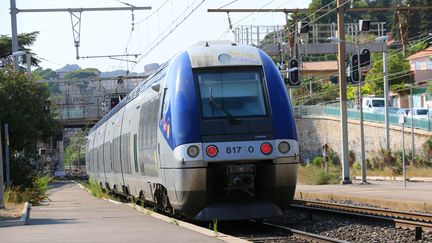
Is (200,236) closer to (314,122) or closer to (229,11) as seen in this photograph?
(229,11)

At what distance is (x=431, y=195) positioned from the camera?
83.6ft

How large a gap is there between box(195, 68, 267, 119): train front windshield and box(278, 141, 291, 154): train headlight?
0.71 metres

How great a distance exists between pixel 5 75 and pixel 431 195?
17.1m

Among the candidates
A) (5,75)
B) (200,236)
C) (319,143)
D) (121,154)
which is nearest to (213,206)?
(200,236)

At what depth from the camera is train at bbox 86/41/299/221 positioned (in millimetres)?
15703

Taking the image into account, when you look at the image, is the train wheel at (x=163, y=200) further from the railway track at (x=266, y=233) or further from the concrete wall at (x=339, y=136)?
the concrete wall at (x=339, y=136)

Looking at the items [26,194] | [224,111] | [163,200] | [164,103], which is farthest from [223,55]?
[26,194]

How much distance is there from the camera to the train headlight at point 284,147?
15.9m

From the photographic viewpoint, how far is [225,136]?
1582 centimetres

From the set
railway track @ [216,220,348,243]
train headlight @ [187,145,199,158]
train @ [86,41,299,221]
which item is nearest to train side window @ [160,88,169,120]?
train @ [86,41,299,221]

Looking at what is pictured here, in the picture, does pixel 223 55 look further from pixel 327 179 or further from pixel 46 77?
pixel 46 77

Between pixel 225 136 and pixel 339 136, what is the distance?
48935 mm

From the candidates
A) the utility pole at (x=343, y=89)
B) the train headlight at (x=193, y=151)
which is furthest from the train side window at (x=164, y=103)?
the utility pole at (x=343, y=89)

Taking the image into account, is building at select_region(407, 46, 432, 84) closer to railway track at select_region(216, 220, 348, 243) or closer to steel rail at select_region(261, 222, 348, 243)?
railway track at select_region(216, 220, 348, 243)
